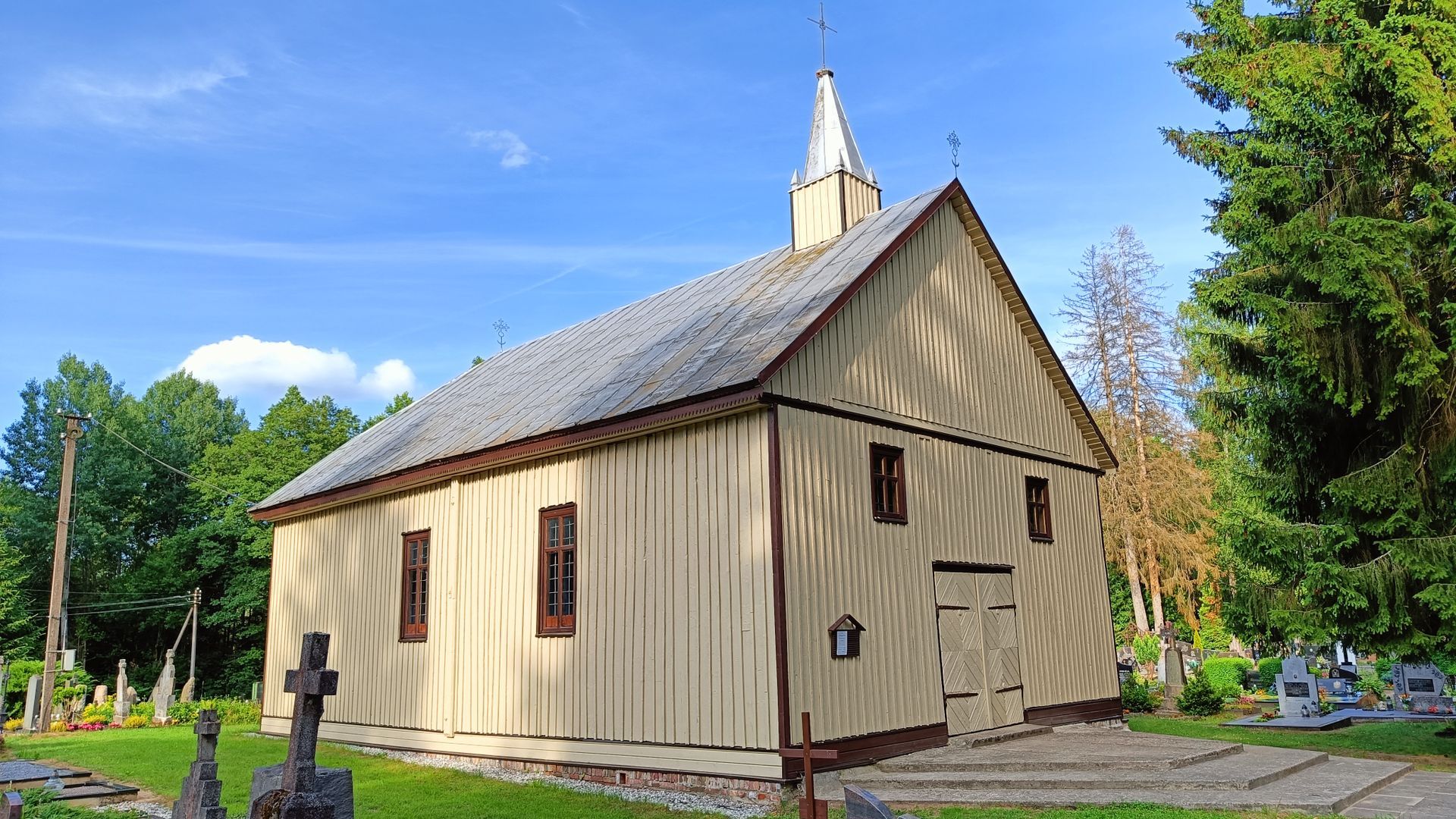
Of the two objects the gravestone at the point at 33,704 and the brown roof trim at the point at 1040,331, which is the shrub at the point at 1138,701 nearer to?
the brown roof trim at the point at 1040,331

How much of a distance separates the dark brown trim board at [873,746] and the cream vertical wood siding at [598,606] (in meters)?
0.53

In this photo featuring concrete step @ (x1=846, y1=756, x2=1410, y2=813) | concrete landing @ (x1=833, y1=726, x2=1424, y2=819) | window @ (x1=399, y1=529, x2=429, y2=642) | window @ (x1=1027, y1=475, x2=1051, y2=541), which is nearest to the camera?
concrete step @ (x1=846, y1=756, x2=1410, y2=813)

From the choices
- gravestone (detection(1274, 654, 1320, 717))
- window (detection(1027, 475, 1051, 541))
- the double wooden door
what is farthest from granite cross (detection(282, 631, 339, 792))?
gravestone (detection(1274, 654, 1320, 717))

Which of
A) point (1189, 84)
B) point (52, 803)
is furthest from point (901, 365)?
point (52, 803)

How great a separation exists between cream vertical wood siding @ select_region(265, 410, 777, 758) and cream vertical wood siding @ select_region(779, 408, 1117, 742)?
0.54 meters

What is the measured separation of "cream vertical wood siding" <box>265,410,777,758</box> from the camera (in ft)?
37.1

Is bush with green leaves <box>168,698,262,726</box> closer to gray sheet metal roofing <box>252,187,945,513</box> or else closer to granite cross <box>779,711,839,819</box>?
gray sheet metal roofing <box>252,187,945,513</box>

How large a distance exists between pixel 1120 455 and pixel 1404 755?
22428 millimetres

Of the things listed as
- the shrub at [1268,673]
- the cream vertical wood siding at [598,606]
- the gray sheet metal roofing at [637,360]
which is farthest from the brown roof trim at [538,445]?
the shrub at [1268,673]

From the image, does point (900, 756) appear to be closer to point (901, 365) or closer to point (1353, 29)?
point (901, 365)

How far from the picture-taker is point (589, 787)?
40.8ft

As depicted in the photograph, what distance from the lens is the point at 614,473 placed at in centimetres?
1307

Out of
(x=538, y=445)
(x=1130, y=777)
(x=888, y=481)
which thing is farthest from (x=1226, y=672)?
(x=538, y=445)

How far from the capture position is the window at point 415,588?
1625 cm
